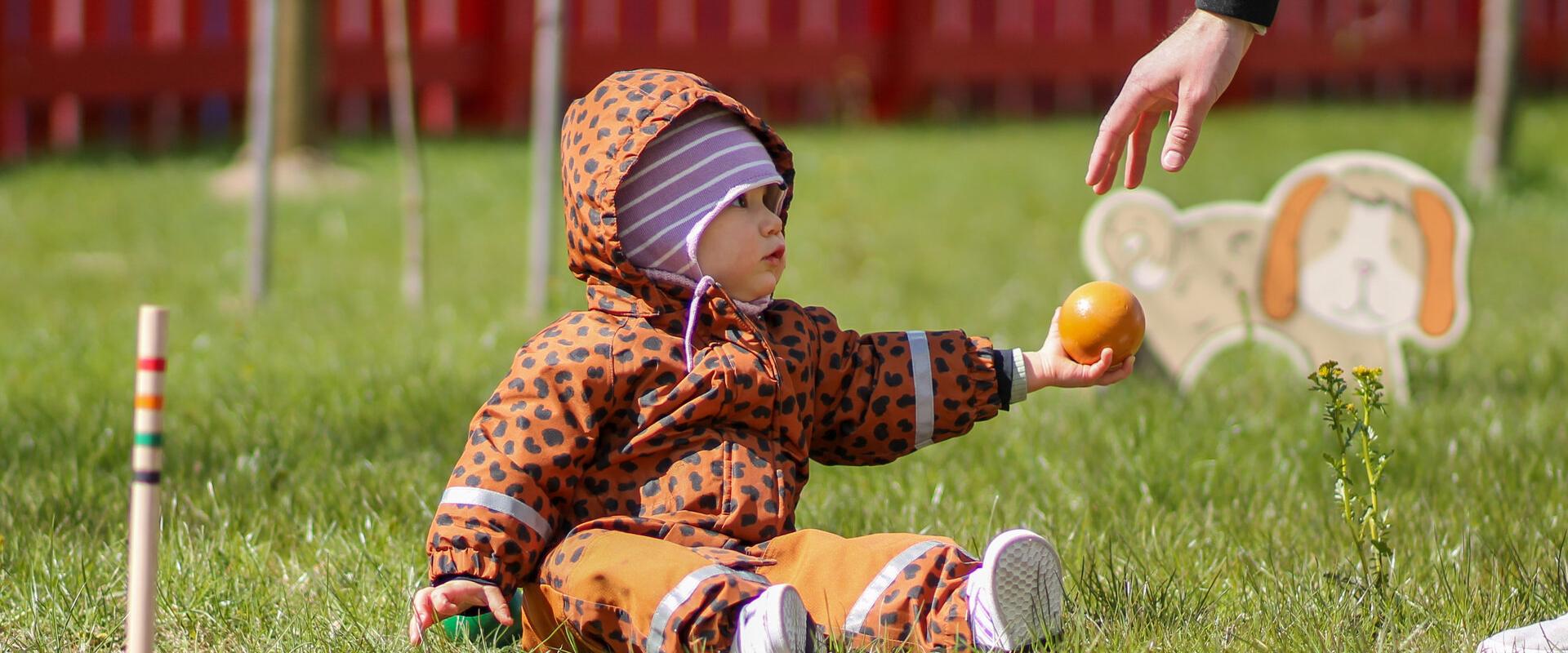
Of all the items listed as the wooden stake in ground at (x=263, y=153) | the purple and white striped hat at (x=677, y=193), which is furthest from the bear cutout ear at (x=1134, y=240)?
the wooden stake in ground at (x=263, y=153)

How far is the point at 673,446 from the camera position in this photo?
8.43 feet

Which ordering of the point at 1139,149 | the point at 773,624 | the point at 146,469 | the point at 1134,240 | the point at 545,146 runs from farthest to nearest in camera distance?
1. the point at 545,146
2. the point at 1134,240
3. the point at 1139,149
4. the point at 773,624
5. the point at 146,469

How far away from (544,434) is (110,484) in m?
1.47

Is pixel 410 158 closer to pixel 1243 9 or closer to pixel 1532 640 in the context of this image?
pixel 1243 9

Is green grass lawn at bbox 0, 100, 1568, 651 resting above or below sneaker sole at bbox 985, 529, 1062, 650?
below

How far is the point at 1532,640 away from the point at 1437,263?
2445mm

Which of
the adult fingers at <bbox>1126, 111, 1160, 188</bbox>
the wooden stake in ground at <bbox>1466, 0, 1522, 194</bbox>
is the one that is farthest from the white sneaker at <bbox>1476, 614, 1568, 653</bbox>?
the wooden stake in ground at <bbox>1466, 0, 1522, 194</bbox>

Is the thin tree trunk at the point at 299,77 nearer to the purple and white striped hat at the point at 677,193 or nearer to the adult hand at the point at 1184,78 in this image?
the purple and white striped hat at the point at 677,193

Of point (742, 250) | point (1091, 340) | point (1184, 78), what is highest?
point (1184, 78)

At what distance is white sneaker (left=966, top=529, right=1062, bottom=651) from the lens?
2.31 m

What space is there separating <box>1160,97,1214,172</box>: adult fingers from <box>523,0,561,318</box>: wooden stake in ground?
3346mm

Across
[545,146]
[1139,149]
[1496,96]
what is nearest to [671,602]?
[1139,149]

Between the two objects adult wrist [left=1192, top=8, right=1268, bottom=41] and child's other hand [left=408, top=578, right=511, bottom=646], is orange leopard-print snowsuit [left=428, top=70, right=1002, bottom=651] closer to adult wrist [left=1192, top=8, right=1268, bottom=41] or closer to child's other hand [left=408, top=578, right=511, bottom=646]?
child's other hand [left=408, top=578, right=511, bottom=646]

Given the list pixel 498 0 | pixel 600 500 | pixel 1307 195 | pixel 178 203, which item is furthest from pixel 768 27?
pixel 600 500
